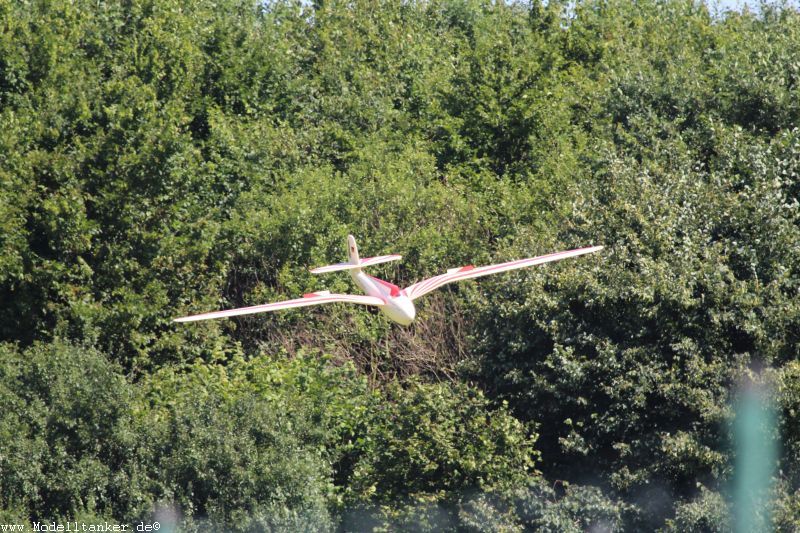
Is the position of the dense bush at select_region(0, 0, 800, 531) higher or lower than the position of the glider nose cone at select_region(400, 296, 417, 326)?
higher

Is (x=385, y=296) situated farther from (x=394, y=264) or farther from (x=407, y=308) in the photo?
(x=394, y=264)

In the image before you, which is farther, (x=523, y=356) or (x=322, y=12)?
(x=322, y=12)

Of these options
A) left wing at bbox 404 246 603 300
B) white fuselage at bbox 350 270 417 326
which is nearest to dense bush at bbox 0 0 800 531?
left wing at bbox 404 246 603 300

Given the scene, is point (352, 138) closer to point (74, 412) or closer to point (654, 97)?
point (654, 97)

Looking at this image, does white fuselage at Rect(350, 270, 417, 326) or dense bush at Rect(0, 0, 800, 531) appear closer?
white fuselage at Rect(350, 270, 417, 326)

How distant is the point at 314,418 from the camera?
21.8 m

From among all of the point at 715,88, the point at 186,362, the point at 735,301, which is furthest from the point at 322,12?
the point at 735,301

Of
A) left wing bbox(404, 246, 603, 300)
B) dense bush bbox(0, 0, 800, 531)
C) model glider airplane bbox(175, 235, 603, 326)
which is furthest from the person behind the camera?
dense bush bbox(0, 0, 800, 531)

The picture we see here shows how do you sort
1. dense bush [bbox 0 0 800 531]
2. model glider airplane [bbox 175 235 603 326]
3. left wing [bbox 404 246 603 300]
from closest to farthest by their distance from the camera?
model glider airplane [bbox 175 235 603 326], left wing [bbox 404 246 603 300], dense bush [bbox 0 0 800 531]

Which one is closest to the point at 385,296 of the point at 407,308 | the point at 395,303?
the point at 395,303

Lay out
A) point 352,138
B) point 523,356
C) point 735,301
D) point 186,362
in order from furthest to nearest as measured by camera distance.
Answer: point 352,138
point 186,362
point 523,356
point 735,301

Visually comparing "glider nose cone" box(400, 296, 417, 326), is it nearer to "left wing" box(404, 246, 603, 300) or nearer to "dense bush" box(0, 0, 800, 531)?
"left wing" box(404, 246, 603, 300)

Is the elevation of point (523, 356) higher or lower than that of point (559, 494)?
higher

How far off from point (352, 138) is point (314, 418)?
14016 millimetres
